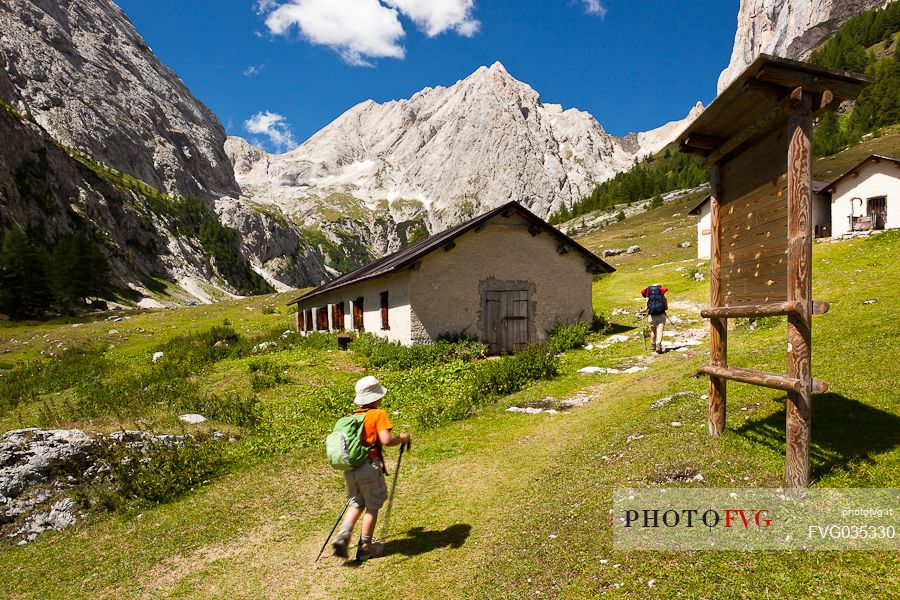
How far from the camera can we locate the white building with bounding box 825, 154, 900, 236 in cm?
3127

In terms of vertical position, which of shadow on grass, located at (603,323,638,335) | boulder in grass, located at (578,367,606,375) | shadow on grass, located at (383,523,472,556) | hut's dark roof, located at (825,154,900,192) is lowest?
shadow on grass, located at (383,523,472,556)

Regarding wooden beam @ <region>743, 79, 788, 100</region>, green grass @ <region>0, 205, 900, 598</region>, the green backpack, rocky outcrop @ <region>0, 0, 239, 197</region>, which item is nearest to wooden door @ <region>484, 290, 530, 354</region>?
green grass @ <region>0, 205, 900, 598</region>

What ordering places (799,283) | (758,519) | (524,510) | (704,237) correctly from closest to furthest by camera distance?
→ (758,519), (799,283), (524,510), (704,237)

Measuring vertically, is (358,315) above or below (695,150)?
below

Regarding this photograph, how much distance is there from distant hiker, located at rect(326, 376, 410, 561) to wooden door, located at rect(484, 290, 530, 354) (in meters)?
15.2

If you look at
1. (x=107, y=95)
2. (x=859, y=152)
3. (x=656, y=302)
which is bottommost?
(x=656, y=302)

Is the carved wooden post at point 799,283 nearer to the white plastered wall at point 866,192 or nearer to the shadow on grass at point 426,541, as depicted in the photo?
the shadow on grass at point 426,541

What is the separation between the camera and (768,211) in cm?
607

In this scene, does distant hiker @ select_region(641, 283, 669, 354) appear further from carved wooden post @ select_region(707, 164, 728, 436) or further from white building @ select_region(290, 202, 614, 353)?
carved wooden post @ select_region(707, 164, 728, 436)

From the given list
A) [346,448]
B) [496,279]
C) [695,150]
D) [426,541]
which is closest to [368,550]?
[426,541]

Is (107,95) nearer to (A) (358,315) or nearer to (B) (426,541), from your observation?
(A) (358,315)

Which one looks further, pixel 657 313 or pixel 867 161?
pixel 867 161

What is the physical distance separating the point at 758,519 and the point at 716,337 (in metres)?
3.05

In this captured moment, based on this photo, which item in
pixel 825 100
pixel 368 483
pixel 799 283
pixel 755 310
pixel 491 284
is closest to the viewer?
pixel 799 283
